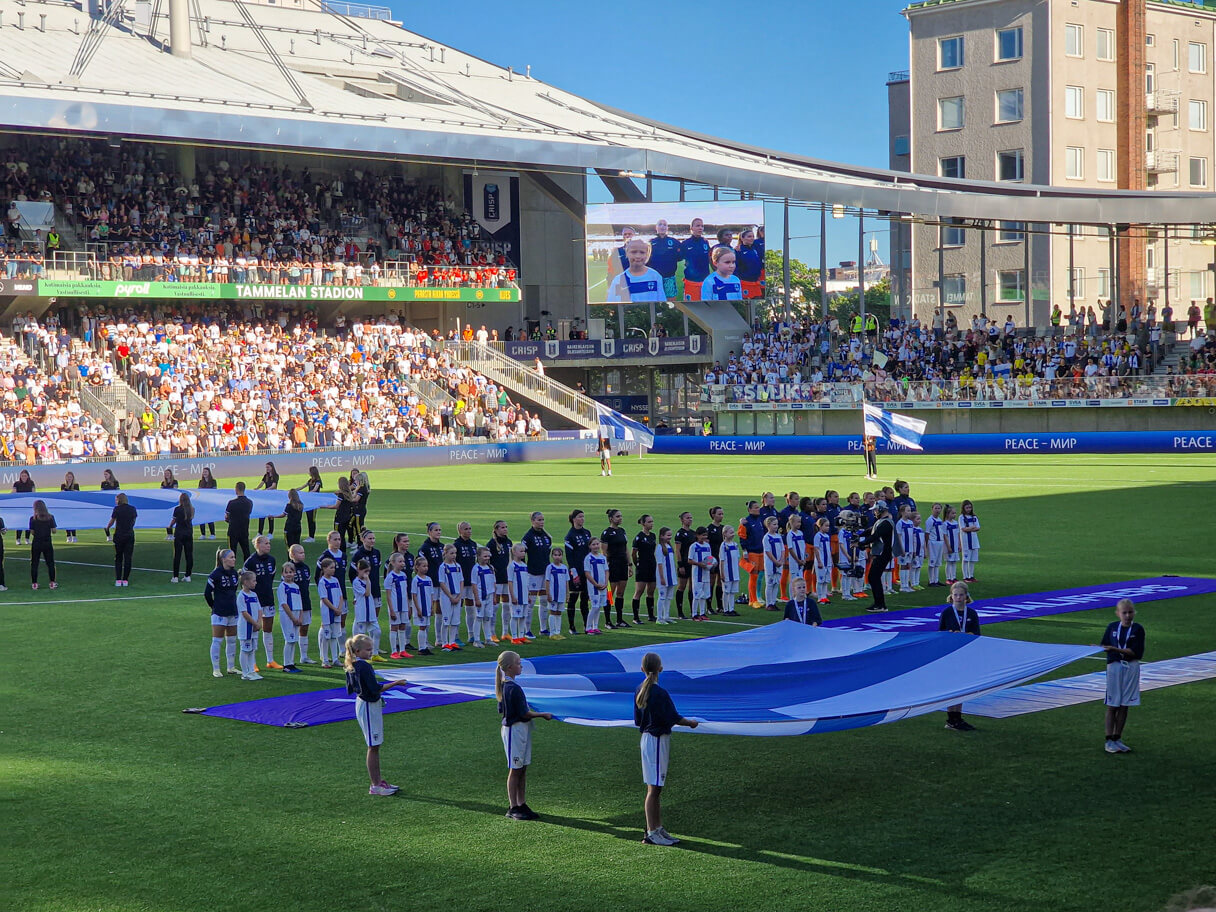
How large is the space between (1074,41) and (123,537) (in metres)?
58.0

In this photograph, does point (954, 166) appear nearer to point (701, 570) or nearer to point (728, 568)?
point (728, 568)

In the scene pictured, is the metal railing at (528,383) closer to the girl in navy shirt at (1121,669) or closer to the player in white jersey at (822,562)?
the player in white jersey at (822,562)

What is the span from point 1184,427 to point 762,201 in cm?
2172

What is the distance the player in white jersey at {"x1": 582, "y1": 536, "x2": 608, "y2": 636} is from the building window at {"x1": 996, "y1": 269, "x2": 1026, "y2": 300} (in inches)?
2146

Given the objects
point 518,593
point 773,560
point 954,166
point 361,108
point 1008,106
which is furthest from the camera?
point 954,166

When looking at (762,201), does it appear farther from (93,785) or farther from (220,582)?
(93,785)

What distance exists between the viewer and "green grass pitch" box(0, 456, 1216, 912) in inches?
348

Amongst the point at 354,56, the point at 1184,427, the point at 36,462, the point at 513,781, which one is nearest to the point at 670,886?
the point at 513,781

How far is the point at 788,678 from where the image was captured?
11.7m

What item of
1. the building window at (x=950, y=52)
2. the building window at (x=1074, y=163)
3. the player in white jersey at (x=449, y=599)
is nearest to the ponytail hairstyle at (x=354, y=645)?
the player in white jersey at (x=449, y=599)

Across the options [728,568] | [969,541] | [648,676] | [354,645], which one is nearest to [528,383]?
[969,541]

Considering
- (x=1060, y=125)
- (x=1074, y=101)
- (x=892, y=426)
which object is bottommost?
(x=892, y=426)

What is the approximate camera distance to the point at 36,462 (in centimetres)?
4141

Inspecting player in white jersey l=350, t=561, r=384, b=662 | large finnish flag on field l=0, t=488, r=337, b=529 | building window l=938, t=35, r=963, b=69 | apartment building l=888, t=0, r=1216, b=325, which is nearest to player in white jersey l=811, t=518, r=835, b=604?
player in white jersey l=350, t=561, r=384, b=662
